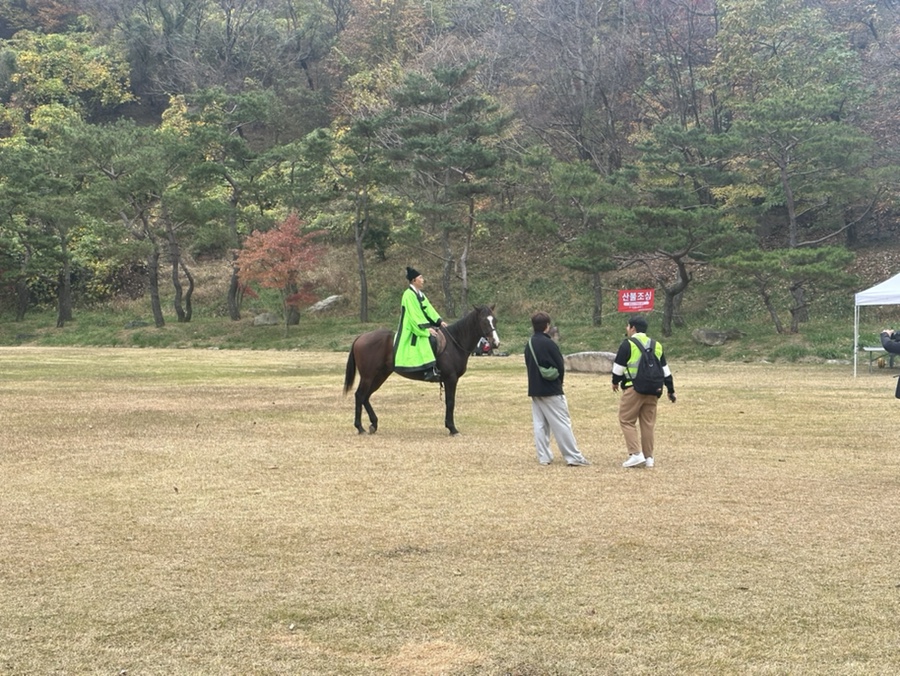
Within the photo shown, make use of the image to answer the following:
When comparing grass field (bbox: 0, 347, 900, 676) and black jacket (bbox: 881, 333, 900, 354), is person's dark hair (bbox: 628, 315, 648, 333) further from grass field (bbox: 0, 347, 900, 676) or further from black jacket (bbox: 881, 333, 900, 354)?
black jacket (bbox: 881, 333, 900, 354)

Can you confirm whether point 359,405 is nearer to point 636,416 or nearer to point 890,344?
point 636,416

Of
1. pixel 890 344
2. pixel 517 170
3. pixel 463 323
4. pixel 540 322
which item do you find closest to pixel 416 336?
pixel 463 323

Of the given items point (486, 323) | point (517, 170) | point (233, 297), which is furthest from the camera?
point (233, 297)

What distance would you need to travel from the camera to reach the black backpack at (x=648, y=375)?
31.3 ft

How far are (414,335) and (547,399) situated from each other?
2.87 meters

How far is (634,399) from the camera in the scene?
9.73 metres

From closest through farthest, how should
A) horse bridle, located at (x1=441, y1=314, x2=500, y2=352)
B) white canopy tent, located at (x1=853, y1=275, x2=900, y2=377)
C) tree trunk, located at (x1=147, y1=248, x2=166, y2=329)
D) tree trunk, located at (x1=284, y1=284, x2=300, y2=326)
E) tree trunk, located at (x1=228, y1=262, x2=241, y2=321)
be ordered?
horse bridle, located at (x1=441, y1=314, x2=500, y2=352), white canopy tent, located at (x1=853, y1=275, x2=900, y2=377), tree trunk, located at (x1=284, y1=284, x2=300, y2=326), tree trunk, located at (x1=147, y1=248, x2=166, y2=329), tree trunk, located at (x1=228, y1=262, x2=241, y2=321)

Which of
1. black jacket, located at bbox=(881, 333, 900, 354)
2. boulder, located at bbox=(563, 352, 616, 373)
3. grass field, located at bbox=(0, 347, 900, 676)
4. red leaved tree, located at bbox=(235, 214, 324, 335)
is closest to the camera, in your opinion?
grass field, located at bbox=(0, 347, 900, 676)

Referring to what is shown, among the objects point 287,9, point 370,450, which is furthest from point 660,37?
point 370,450

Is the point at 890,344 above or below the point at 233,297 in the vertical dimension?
below

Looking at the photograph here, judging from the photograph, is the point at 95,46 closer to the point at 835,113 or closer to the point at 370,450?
the point at 835,113

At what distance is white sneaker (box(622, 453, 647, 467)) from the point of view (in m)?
9.75

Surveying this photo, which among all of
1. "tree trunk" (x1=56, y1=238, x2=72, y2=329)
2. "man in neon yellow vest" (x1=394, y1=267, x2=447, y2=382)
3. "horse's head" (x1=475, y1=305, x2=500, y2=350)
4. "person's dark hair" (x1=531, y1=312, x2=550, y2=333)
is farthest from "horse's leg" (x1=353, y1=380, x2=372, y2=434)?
"tree trunk" (x1=56, y1=238, x2=72, y2=329)

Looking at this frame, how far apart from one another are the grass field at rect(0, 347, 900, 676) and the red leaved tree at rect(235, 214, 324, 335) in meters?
24.4
